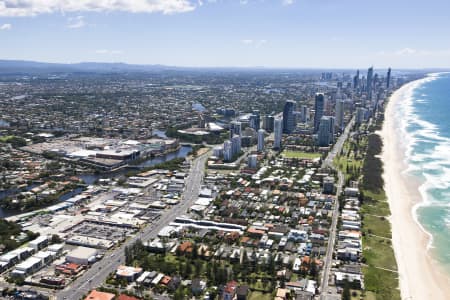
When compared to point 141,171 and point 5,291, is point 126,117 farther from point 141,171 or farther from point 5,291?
point 5,291

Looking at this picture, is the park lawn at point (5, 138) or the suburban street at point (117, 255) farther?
the park lawn at point (5, 138)

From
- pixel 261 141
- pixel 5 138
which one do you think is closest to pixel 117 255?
pixel 261 141

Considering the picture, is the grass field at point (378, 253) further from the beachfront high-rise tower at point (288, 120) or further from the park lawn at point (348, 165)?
the beachfront high-rise tower at point (288, 120)

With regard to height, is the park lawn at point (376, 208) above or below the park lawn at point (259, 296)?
above

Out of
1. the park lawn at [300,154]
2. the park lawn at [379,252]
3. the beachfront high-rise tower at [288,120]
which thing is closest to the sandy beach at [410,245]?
the park lawn at [379,252]

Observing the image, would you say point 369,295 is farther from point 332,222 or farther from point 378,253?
point 332,222

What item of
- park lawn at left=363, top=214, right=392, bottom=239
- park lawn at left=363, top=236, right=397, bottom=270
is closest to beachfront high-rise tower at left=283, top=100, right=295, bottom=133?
park lawn at left=363, top=214, right=392, bottom=239
